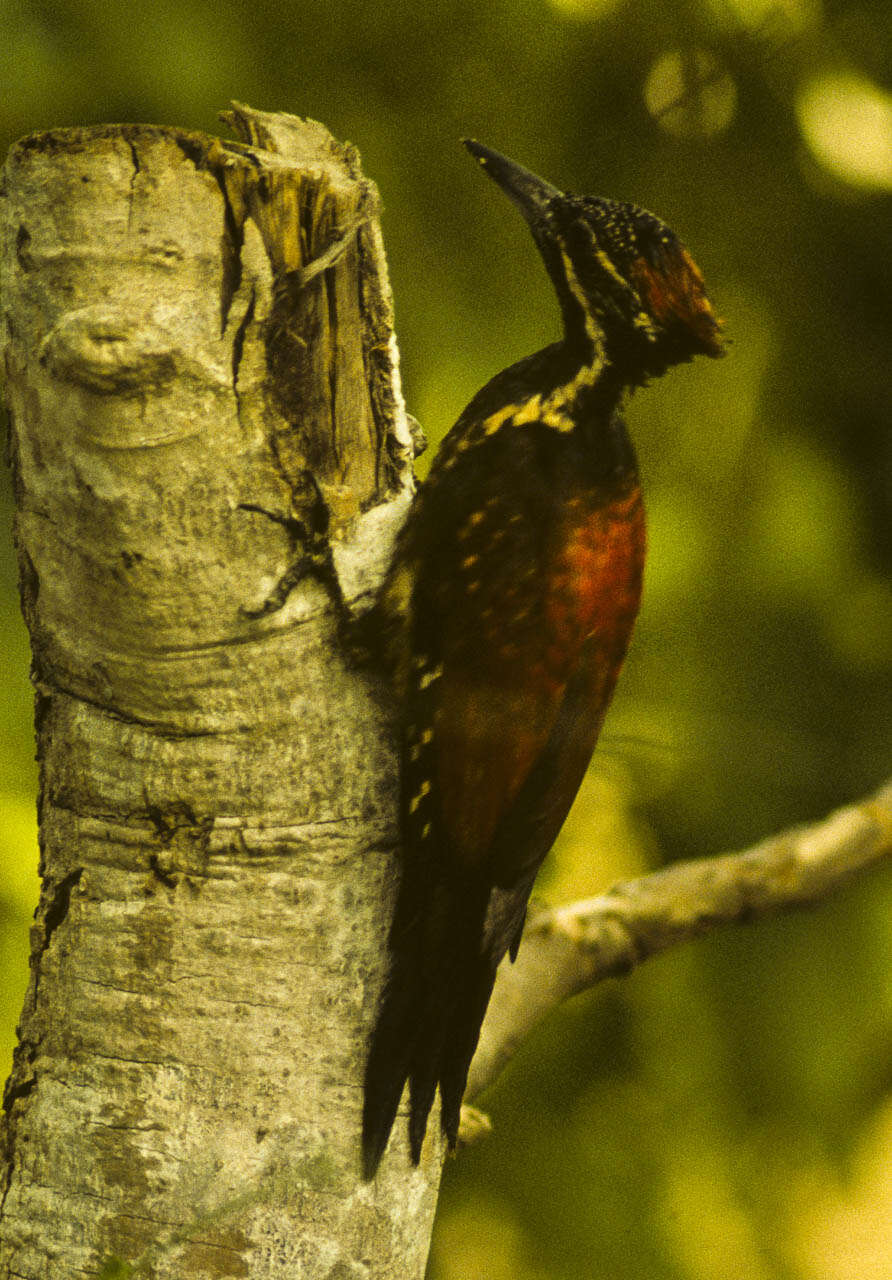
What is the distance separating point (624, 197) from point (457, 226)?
0.16 m

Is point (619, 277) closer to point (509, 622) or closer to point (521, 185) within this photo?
point (521, 185)

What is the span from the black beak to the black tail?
0.42 meters

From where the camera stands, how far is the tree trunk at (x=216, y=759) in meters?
0.61

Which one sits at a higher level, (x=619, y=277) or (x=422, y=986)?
(x=619, y=277)

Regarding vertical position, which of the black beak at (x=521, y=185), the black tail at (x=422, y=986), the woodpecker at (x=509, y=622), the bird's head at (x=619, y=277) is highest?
the black beak at (x=521, y=185)

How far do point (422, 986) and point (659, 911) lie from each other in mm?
485

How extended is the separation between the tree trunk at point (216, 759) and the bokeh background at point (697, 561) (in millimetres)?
415

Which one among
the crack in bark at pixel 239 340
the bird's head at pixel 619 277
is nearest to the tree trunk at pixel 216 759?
Result: the crack in bark at pixel 239 340

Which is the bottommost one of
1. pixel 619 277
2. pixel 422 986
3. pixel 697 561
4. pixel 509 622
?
pixel 422 986

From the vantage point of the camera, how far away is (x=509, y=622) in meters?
0.66

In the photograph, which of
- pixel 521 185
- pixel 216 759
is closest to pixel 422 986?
pixel 216 759

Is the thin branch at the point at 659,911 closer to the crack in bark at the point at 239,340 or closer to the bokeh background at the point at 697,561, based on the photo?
the bokeh background at the point at 697,561

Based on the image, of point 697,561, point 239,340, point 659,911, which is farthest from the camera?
point 697,561

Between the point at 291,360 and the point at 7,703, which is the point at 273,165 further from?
the point at 7,703
